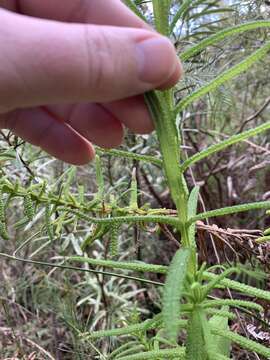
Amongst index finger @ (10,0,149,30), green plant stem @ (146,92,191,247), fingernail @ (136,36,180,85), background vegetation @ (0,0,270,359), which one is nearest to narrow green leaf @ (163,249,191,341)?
green plant stem @ (146,92,191,247)

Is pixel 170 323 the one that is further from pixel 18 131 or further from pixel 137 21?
pixel 18 131

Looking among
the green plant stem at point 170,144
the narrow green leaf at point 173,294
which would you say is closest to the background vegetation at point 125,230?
the green plant stem at point 170,144

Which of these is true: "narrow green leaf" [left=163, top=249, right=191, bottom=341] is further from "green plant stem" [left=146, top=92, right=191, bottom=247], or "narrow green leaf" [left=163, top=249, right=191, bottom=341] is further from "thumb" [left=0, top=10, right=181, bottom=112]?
"thumb" [left=0, top=10, right=181, bottom=112]

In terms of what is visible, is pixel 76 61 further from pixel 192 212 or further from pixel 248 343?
pixel 248 343

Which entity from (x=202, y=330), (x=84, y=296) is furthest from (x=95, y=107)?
(x=84, y=296)

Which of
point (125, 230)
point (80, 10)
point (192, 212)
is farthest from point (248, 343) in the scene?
point (125, 230)

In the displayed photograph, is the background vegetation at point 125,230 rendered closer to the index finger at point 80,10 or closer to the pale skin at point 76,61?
the index finger at point 80,10

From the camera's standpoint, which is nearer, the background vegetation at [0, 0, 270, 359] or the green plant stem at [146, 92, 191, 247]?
the green plant stem at [146, 92, 191, 247]

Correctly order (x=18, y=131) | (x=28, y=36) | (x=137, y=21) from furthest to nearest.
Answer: (x=18, y=131), (x=137, y=21), (x=28, y=36)
